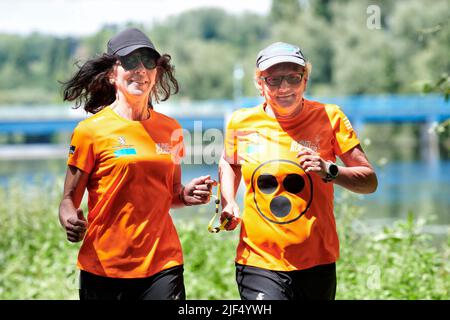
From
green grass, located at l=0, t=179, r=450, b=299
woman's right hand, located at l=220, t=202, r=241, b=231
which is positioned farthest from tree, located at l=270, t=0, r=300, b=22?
woman's right hand, located at l=220, t=202, r=241, b=231

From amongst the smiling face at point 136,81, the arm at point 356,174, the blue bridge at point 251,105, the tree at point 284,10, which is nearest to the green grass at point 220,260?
the smiling face at point 136,81

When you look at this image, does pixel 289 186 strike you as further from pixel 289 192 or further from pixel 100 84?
pixel 100 84

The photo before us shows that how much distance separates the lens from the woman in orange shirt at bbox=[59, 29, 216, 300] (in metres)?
3.89

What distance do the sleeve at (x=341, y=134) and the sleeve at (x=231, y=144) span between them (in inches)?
21.0

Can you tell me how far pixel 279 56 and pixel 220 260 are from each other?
3.77m

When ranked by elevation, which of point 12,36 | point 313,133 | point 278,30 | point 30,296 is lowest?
point 30,296

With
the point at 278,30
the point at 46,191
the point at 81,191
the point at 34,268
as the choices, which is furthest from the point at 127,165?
the point at 278,30

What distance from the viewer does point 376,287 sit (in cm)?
610

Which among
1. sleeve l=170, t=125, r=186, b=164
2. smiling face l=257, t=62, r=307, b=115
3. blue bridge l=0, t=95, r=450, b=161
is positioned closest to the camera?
smiling face l=257, t=62, r=307, b=115

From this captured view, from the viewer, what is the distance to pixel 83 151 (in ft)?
12.9

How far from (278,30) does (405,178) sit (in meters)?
26.8

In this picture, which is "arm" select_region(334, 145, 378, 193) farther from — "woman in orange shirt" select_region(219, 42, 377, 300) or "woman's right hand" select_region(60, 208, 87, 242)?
"woman's right hand" select_region(60, 208, 87, 242)

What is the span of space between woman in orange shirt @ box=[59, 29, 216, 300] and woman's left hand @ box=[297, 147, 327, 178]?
0.57 m
